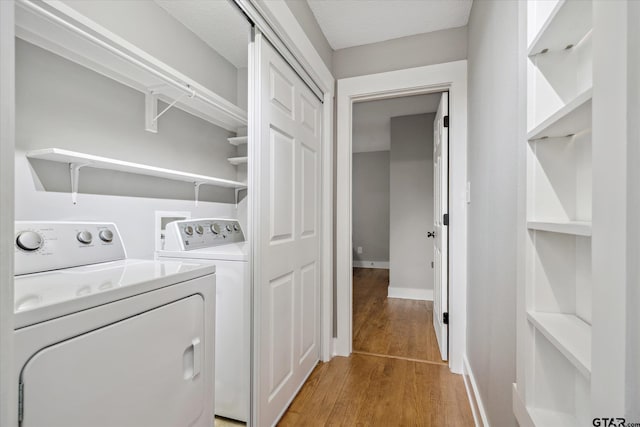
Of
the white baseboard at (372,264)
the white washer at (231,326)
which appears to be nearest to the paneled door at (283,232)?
the white washer at (231,326)

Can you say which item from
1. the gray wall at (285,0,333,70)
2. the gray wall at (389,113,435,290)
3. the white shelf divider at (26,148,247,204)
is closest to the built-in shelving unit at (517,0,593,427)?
the gray wall at (285,0,333,70)

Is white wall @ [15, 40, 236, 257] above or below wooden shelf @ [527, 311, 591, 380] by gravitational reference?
above

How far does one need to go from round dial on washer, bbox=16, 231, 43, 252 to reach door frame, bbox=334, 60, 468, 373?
1.76 m

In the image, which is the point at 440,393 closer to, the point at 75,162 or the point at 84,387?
the point at 84,387

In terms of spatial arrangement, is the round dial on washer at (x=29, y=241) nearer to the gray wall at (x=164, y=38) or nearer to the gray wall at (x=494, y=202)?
the gray wall at (x=164, y=38)

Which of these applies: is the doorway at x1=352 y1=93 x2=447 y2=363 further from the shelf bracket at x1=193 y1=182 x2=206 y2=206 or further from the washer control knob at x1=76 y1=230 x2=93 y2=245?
the washer control knob at x1=76 y1=230 x2=93 y2=245

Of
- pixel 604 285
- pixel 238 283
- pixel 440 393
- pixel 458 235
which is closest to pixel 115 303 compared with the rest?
Answer: pixel 238 283

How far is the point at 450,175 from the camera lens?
7.09 feet

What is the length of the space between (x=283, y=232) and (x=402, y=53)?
1693 mm

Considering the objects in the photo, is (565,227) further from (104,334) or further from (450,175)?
(450,175)

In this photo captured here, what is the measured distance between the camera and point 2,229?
453mm

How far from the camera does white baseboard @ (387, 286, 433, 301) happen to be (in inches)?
155

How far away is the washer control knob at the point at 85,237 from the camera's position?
3.77 feet

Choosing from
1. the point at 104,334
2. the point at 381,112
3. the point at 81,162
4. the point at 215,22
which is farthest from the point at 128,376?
the point at 381,112
